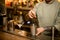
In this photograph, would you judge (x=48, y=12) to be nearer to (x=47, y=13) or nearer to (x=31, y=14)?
(x=47, y=13)

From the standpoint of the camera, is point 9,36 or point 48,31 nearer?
point 48,31

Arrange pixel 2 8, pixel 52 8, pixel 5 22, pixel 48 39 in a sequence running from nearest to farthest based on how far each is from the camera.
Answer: pixel 48 39
pixel 52 8
pixel 5 22
pixel 2 8

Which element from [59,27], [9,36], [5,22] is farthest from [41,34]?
[5,22]

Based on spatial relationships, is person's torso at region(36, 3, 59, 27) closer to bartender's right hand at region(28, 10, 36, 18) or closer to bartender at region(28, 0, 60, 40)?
bartender at region(28, 0, 60, 40)

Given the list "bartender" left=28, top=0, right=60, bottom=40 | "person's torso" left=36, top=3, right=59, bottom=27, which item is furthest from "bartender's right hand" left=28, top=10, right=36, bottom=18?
"person's torso" left=36, top=3, right=59, bottom=27

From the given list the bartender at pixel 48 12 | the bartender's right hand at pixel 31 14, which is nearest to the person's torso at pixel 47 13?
the bartender at pixel 48 12

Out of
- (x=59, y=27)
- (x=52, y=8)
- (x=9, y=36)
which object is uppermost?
(x=52, y=8)

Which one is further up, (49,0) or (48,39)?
(49,0)

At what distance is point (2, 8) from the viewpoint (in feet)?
11.9

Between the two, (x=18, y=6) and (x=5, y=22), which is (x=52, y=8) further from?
(x=18, y=6)

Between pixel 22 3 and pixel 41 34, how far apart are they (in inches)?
63.6

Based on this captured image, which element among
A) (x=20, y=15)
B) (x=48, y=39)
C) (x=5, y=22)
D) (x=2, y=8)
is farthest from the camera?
→ (x=2, y=8)

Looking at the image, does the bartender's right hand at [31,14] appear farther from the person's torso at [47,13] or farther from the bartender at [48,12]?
the person's torso at [47,13]

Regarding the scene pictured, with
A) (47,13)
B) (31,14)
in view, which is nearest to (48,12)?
(47,13)
